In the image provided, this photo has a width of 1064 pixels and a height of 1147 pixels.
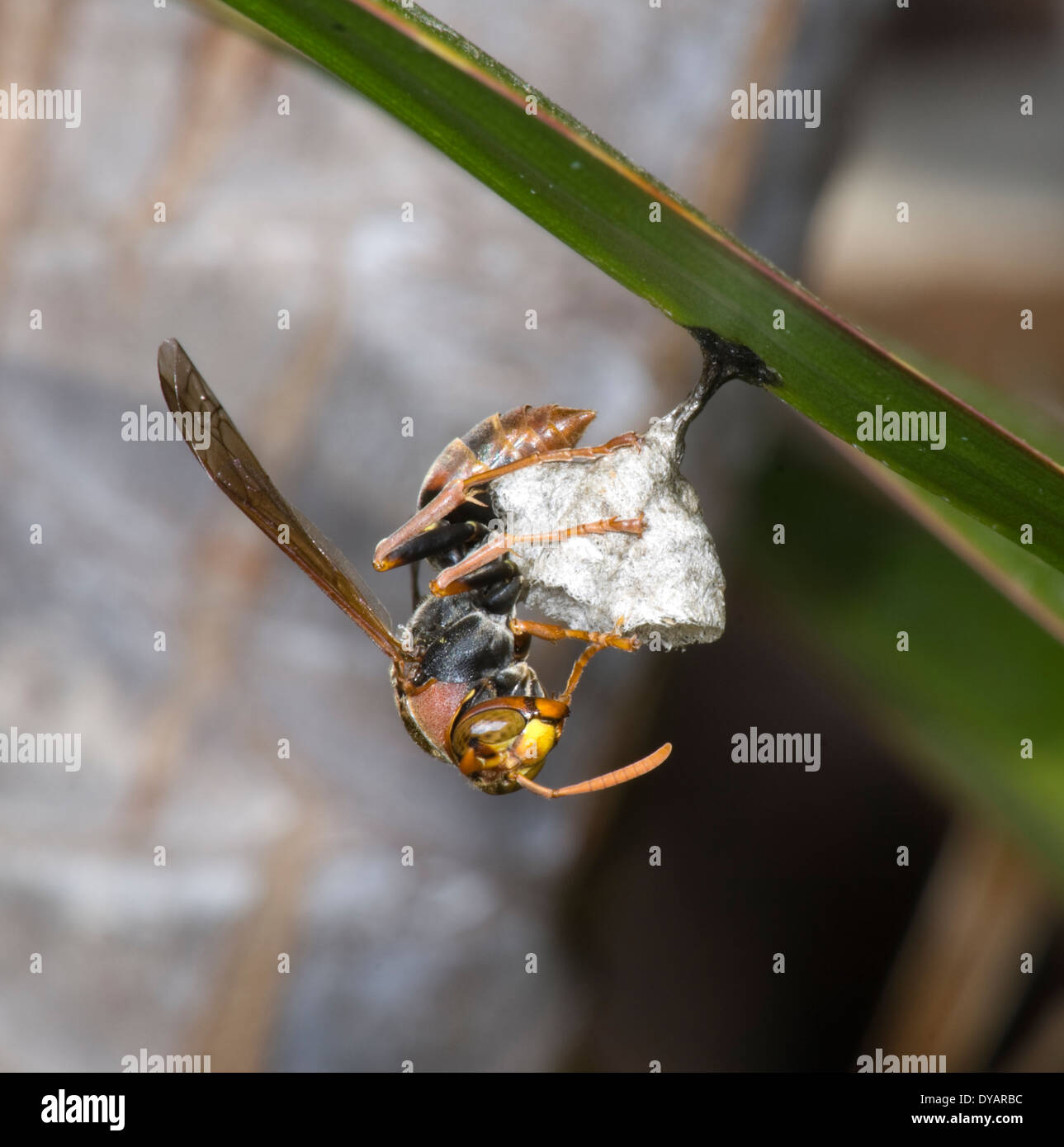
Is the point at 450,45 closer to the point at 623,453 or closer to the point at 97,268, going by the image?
the point at 623,453

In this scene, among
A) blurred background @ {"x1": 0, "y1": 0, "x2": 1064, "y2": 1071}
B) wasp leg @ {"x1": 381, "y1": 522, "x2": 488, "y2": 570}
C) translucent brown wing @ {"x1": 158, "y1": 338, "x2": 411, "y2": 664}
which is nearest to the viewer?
translucent brown wing @ {"x1": 158, "y1": 338, "x2": 411, "y2": 664}

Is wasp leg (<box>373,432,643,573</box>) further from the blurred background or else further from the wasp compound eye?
the blurred background

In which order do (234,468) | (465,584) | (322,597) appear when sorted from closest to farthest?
(234,468) → (465,584) → (322,597)

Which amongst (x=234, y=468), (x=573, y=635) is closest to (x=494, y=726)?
(x=573, y=635)

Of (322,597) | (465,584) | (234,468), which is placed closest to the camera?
(234,468)

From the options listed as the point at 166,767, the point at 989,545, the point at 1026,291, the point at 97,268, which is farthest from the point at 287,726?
the point at 1026,291

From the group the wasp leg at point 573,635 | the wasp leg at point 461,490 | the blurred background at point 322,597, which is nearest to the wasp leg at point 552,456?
the wasp leg at point 461,490

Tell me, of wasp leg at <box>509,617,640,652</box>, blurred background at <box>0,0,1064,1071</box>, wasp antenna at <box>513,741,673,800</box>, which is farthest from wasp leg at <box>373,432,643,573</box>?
blurred background at <box>0,0,1064,1071</box>

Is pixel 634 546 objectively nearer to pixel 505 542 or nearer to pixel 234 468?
pixel 505 542
